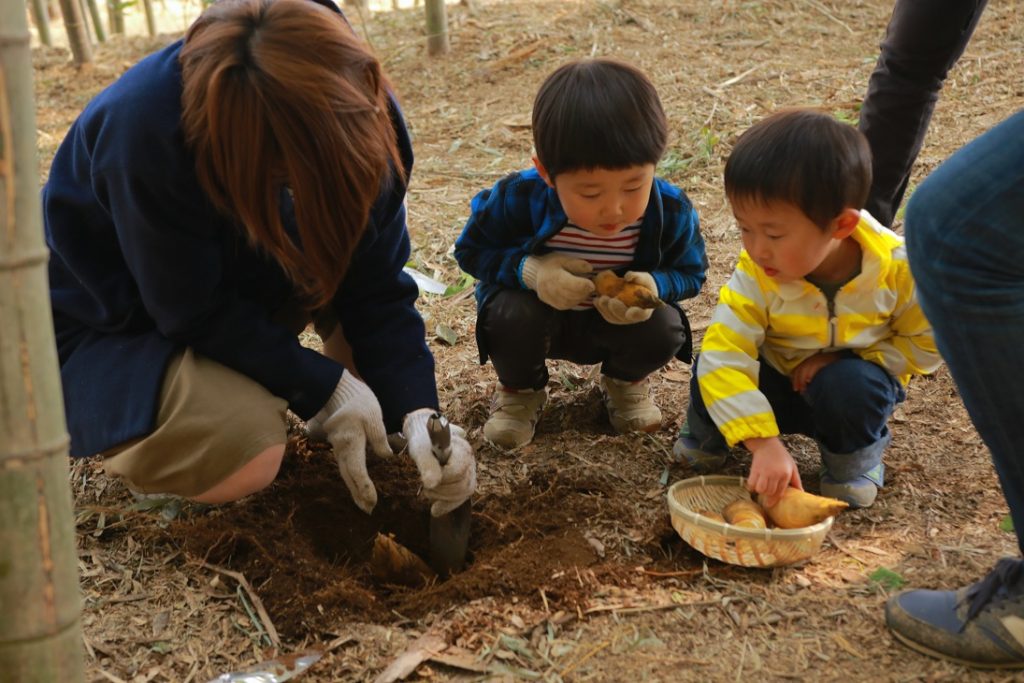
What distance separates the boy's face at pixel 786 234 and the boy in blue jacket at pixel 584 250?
279mm

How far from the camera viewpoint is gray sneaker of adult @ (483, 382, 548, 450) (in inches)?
103

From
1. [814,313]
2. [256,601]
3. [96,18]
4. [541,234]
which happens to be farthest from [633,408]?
[96,18]

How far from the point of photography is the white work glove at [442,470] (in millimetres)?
2041

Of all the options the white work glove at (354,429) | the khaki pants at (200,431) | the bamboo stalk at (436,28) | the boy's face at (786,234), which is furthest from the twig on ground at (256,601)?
the bamboo stalk at (436,28)

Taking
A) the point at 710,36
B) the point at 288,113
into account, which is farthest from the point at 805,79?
the point at 288,113

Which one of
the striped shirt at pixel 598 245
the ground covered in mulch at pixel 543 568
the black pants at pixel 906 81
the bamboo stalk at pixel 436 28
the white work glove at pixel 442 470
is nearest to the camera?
the ground covered in mulch at pixel 543 568

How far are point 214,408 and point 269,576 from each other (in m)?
0.36

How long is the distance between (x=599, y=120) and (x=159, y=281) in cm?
92

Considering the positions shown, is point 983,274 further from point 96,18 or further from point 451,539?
point 96,18

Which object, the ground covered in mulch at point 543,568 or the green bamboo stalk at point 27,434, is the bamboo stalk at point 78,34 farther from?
the green bamboo stalk at point 27,434

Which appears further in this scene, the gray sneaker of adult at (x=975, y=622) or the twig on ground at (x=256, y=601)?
the twig on ground at (x=256, y=601)

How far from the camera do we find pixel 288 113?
164 cm

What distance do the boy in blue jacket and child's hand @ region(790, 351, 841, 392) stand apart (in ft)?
1.19

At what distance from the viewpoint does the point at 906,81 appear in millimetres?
3045
